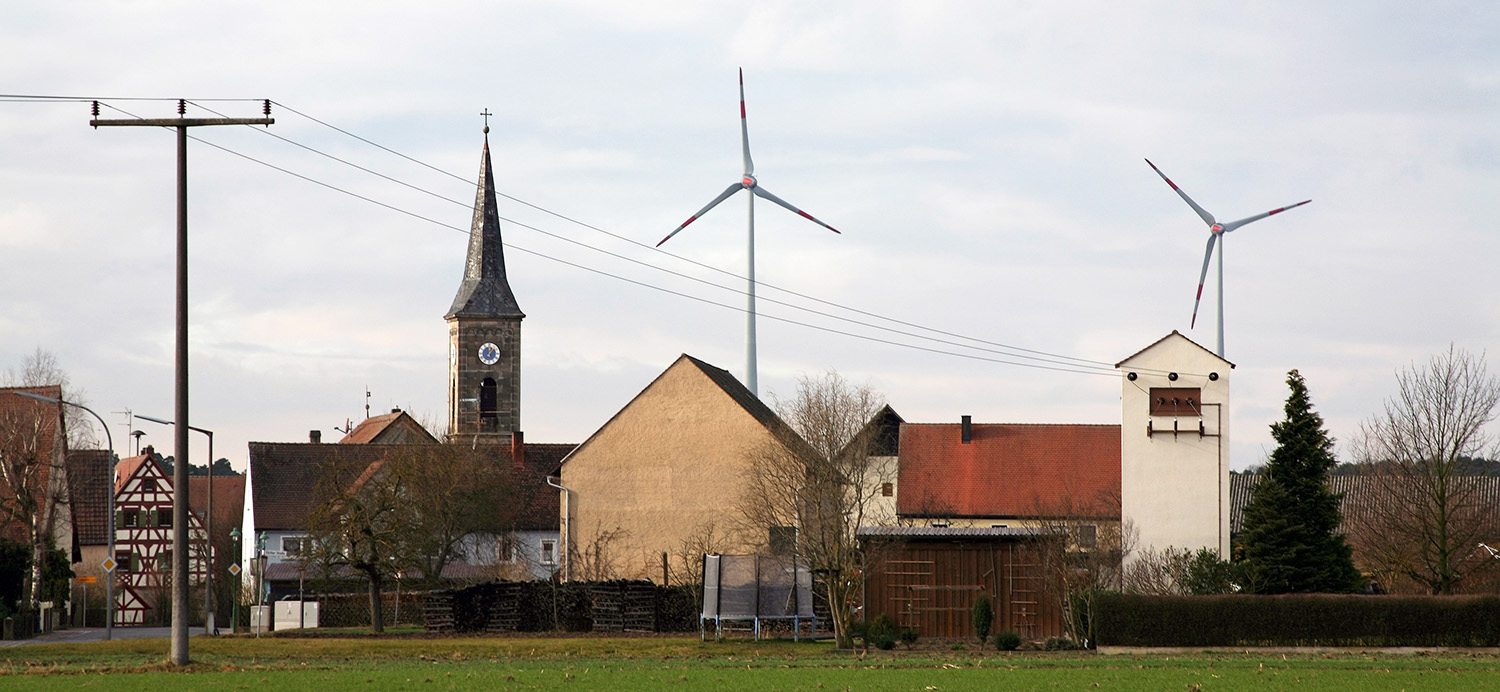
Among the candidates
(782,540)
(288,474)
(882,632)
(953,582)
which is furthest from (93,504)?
(882,632)

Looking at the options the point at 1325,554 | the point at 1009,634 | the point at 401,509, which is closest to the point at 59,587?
the point at 401,509

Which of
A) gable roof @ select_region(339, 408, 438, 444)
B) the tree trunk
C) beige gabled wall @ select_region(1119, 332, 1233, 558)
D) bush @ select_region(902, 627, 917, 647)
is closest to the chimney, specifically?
gable roof @ select_region(339, 408, 438, 444)

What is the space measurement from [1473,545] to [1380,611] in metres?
12.5

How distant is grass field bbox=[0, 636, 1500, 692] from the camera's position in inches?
925

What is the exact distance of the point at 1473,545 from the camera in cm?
4488

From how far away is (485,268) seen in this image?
311 ft

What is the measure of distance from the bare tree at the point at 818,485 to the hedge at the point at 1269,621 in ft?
28.0

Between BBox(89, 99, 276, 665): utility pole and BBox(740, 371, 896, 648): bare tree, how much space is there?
17354 mm

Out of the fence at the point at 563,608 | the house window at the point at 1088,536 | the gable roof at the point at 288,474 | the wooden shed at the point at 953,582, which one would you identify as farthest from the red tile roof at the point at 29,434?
the house window at the point at 1088,536

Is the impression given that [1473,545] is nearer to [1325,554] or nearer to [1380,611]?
[1325,554]

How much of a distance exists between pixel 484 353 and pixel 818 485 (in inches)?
1973

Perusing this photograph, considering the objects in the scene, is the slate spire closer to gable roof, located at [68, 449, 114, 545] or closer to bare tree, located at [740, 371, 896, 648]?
gable roof, located at [68, 449, 114, 545]

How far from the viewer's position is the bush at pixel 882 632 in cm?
3612

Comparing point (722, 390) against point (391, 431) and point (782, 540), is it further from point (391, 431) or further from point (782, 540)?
point (391, 431)
